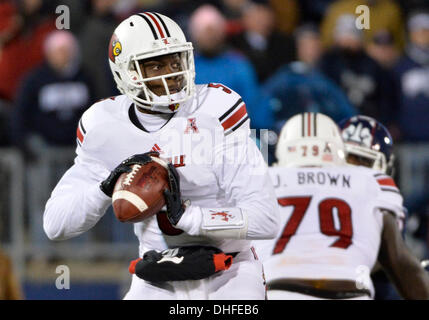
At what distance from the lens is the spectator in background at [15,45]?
9.31 meters

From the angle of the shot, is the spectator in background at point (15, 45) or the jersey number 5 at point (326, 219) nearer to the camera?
the jersey number 5 at point (326, 219)

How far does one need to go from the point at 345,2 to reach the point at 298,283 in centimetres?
548

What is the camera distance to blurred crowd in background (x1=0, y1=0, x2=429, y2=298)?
8.49 meters

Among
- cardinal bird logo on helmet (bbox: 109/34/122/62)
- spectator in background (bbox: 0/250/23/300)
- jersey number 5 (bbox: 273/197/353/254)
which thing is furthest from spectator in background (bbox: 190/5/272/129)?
cardinal bird logo on helmet (bbox: 109/34/122/62)

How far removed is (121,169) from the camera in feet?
12.7

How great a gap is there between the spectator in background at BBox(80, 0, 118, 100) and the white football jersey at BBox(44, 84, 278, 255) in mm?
4697

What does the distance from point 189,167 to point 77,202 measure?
1.57ft

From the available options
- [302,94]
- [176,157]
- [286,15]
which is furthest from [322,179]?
[286,15]

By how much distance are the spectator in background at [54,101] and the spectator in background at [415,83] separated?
2853 mm

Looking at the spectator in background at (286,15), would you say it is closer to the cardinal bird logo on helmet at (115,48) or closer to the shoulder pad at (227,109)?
the cardinal bird logo on helmet at (115,48)

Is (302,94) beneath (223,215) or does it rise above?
above

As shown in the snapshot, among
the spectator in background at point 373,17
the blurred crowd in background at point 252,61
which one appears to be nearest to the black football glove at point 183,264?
the blurred crowd in background at point 252,61

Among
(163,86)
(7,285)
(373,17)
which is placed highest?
(373,17)

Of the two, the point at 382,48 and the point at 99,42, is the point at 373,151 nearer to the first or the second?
the point at 99,42
